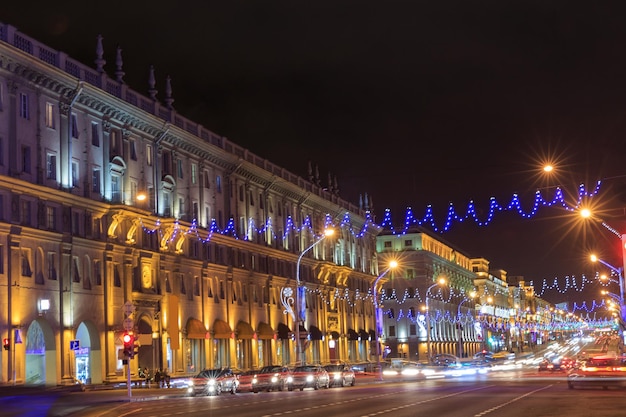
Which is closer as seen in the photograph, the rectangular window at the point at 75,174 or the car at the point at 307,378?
the car at the point at 307,378

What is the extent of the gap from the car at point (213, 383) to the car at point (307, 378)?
3.73m

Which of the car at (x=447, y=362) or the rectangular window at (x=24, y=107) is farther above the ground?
the rectangular window at (x=24, y=107)

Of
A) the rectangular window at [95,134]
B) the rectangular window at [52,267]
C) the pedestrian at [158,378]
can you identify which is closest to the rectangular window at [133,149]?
the rectangular window at [95,134]

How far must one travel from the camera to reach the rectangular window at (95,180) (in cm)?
6229

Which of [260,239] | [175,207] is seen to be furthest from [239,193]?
[175,207]

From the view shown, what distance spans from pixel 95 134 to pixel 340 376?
22.8 meters

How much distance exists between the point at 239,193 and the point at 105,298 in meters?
26.4

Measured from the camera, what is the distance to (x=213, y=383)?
52.6 m

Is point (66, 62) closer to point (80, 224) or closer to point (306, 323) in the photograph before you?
point (80, 224)

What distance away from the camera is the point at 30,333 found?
5766cm

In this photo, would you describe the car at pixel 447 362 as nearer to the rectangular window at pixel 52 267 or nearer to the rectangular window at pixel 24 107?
the rectangular window at pixel 52 267

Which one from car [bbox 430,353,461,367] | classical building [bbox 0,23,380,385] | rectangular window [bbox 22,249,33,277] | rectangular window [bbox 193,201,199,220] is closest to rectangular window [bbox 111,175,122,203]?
classical building [bbox 0,23,380,385]

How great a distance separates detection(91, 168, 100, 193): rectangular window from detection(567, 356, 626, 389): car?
108 ft

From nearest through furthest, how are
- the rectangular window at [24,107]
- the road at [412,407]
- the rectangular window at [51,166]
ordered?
the road at [412,407], the rectangular window at [24,107], the rectangular window at [51,166]
